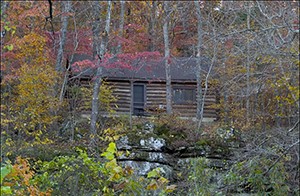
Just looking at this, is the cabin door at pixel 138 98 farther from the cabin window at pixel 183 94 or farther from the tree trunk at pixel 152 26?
the tree trunk at pixel 152 26

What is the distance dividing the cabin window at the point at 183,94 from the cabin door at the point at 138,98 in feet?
5.02

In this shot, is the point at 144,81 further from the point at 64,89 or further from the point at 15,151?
the point at 15,151

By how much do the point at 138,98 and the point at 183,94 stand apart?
85.7 inches

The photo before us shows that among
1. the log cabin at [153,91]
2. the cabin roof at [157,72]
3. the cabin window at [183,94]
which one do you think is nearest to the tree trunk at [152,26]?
the cabin roof at [157,72]

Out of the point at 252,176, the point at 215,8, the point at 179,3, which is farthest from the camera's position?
the point at 179,3

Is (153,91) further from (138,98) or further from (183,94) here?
(183,94)

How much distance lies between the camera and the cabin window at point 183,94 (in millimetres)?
21531

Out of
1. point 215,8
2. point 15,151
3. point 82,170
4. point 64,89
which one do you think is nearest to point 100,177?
point 82,170

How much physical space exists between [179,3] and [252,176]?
1345 centimetres

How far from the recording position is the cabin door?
2134cm

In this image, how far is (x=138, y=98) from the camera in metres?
21.5

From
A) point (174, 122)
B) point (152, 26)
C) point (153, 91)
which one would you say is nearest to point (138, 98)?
point (153, 91)

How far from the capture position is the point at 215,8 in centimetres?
1912

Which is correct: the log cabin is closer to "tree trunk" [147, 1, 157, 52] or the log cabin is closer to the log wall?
the log wall
